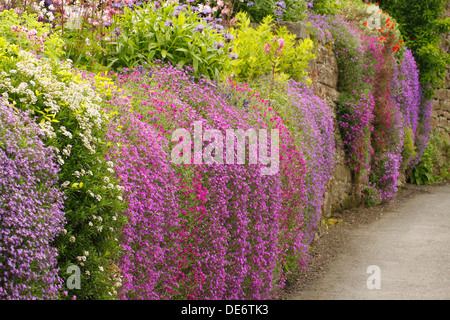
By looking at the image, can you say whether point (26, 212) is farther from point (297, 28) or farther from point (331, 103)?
point (331, 103)

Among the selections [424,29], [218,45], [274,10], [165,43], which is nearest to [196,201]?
[165,43]

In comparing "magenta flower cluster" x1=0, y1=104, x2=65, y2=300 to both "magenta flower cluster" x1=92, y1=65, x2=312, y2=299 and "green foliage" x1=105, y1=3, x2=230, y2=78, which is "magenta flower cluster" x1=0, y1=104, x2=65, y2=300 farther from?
"green foliage" x1=105, y1=3, x2=230, y2=78

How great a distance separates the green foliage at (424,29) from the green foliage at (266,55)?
6999 mm

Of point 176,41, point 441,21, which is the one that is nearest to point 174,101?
point 176,41

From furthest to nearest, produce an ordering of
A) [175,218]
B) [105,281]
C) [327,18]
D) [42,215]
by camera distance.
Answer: [327,18], [175,218], [105,281], [42,215]

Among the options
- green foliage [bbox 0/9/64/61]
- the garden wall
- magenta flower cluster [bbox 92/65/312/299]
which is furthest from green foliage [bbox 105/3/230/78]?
the garden wall

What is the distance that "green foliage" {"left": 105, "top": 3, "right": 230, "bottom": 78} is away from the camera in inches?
215

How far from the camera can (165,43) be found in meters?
5.59

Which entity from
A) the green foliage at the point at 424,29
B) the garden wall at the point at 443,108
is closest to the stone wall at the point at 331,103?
the green foliage at the point at 424,29

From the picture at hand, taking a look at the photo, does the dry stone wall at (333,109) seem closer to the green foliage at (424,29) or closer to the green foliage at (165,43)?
the green foliage at (165,43)

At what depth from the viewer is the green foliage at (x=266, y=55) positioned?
674cm

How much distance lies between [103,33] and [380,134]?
645cm

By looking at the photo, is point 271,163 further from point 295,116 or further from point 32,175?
point 32,175

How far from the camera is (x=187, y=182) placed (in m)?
3.88
